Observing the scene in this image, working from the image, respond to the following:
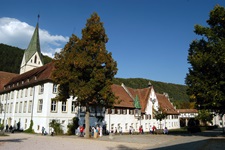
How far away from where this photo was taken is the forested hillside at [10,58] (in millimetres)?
106312

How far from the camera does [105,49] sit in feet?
97.5

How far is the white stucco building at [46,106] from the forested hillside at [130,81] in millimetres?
46588

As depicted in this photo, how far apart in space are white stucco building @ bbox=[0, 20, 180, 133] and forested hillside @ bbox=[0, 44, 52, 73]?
44.1 meters

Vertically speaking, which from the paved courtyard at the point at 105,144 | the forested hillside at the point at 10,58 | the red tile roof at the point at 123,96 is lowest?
the paved courtyard at the point at 105,144

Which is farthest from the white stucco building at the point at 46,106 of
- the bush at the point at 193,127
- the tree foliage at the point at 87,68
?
the bush at the point at 193,127

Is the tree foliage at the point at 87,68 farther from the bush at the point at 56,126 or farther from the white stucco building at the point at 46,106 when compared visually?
the bush at the point at 56,126

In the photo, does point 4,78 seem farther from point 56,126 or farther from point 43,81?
point 56,126

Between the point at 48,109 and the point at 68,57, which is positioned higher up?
the point at 68,57

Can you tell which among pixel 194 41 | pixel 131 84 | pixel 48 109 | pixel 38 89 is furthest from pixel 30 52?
pixel 131 84

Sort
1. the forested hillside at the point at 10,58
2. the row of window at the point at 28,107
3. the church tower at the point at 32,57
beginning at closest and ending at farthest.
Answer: the row of window at the point at 28,107 < the church tower at the point at 32,57 < the forested hillside at the point at 10,58

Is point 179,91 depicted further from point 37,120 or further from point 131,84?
point 37,120

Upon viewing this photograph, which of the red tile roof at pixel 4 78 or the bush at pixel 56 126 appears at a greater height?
the red tile roof at pixel 4 78

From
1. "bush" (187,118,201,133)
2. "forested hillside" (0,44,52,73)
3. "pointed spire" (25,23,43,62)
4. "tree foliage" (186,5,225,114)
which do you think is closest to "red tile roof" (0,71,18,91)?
"pointed spire" (25,23,43,62)

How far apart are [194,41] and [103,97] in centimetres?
1466
